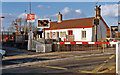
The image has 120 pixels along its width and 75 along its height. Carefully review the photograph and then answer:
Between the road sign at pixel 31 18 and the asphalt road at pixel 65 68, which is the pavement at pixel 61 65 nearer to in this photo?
the asphalt road at pixel 65 68

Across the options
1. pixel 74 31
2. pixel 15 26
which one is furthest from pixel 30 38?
pixel 15 26

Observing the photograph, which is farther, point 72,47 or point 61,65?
point 72,47

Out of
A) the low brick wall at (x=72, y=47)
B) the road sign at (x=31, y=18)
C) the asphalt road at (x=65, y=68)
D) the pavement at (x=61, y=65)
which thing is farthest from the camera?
the low brick wall at (x=72, y=47)

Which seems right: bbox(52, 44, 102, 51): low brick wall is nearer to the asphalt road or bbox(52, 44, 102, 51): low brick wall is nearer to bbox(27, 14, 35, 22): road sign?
bbox(27, 14, 35, 22): road sign

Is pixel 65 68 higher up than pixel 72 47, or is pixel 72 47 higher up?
pixel 72 47

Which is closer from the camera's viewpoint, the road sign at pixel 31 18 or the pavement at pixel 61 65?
the pavement at pixel 61 65

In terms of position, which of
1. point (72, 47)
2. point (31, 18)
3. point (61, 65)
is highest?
point (31, 18)

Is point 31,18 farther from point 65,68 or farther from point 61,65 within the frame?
point 65,68

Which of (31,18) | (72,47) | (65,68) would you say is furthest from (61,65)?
(72,47)

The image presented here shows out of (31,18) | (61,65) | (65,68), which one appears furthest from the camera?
(31,18)

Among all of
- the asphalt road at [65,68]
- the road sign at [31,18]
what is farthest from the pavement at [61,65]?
the road sign at [31,18]

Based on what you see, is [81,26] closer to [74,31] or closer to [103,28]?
[74,31]

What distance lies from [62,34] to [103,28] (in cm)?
915

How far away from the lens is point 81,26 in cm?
2973
